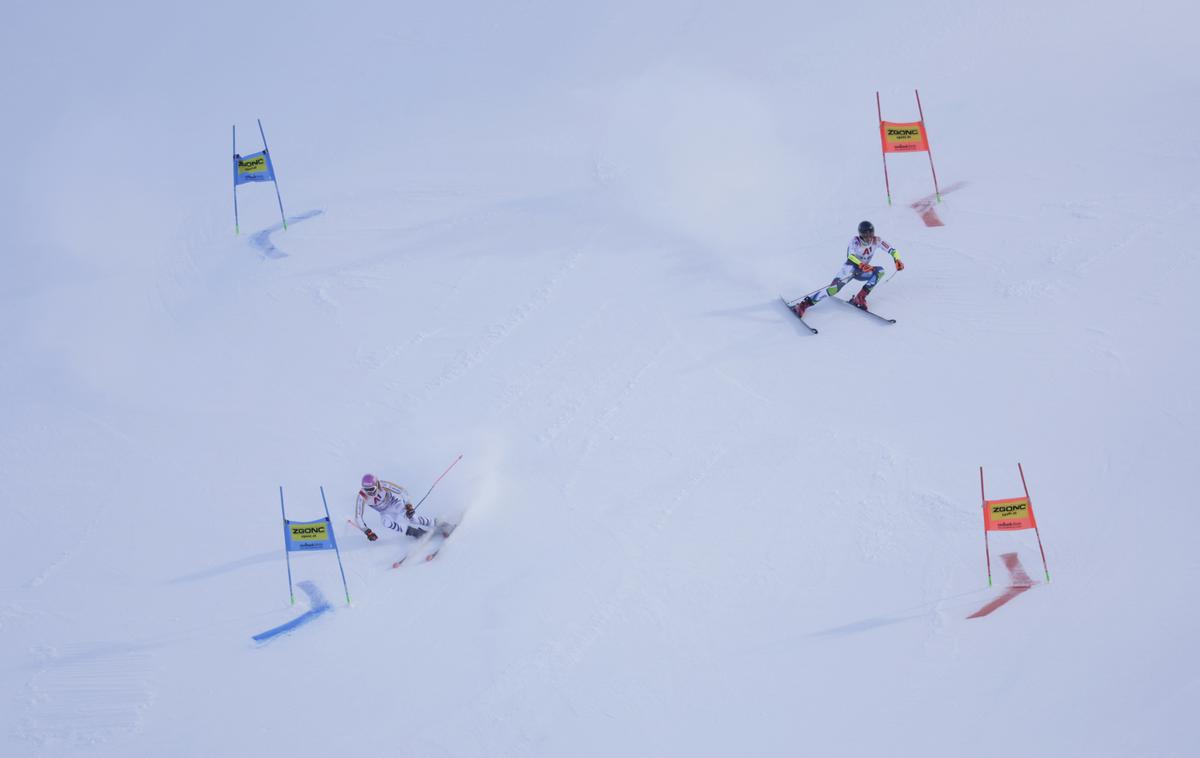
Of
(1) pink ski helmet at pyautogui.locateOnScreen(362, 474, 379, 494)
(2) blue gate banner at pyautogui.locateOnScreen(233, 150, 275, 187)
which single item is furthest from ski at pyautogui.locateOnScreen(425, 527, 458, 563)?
(2) blue gate banner at pyautogui.locateOnScreen(233, 150, 275, 187)

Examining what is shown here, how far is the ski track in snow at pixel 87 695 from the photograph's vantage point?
891 centimetres

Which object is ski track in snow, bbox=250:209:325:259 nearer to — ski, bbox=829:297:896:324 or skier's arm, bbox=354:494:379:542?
skier's arm, bbox=354:494:379:542

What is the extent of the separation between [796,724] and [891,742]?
69 centimetres

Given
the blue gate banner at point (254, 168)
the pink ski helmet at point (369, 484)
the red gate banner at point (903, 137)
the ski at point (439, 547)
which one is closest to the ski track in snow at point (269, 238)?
the blue gate banner at point (254, 168)

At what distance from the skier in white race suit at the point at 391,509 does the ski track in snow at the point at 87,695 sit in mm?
2203

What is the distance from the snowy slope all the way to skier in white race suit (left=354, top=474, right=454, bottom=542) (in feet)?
0.85

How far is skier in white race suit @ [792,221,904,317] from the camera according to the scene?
1147cm

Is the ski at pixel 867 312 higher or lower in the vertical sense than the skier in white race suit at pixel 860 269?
lower

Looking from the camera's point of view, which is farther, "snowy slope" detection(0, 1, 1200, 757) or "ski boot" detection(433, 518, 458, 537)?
"ski boot" detection(433, 518, 458, 537)

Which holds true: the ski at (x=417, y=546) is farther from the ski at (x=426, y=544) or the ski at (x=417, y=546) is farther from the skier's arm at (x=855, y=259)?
the skier's arm at (x=855, y=259)

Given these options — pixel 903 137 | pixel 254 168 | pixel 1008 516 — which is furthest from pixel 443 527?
pixel 903 137

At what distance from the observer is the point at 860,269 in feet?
38.0

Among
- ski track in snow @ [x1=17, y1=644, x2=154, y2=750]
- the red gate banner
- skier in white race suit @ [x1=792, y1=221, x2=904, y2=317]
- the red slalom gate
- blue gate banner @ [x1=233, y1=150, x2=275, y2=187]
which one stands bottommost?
ski track in snow @ [x1=17, y1=644, x2=154, y2=750]

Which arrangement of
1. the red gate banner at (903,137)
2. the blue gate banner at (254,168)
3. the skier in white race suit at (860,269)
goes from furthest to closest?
the blue gate banner at (254,168) → the red gate banner at (903,137) → the skier in white race suit at (860,269)
